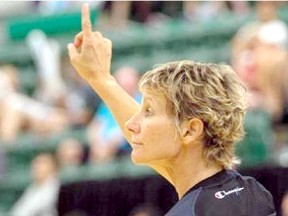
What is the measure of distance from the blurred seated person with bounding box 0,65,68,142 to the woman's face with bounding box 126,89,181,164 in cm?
595

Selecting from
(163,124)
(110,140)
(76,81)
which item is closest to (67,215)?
(110,140)

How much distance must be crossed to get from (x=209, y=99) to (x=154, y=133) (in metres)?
0.22

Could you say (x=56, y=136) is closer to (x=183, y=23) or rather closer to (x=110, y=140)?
(x=110, y=140)

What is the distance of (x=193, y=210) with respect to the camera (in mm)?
2986

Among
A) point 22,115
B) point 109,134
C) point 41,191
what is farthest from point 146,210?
point 22,115

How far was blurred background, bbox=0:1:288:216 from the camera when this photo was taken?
7.18 metres

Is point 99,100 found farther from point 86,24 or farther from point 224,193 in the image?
point 224,193

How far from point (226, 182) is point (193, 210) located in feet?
0.68

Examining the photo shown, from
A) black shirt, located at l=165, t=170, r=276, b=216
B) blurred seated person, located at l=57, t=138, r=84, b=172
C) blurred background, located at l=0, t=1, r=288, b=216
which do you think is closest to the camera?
black shirt, located at l=165, t=170, r=276, b=216

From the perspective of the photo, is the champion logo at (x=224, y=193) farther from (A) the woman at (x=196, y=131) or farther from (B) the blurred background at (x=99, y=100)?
(B) the blurred background at (x=99, y=100)

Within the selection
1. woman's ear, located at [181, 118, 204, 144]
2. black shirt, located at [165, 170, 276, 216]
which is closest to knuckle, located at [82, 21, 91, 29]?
woman's ear, located at [181, 118, 204, 144]

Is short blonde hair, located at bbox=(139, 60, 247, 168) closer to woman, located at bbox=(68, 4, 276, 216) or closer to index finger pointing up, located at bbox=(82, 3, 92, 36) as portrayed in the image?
woman, located at bbox=(68, 4, 276, 216)

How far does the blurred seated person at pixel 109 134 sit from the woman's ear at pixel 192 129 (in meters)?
4.93

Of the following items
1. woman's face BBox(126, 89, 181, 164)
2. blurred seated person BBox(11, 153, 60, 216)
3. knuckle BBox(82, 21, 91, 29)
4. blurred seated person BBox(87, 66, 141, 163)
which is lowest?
blurred seated person BBox(11, 153, 60, 216)
